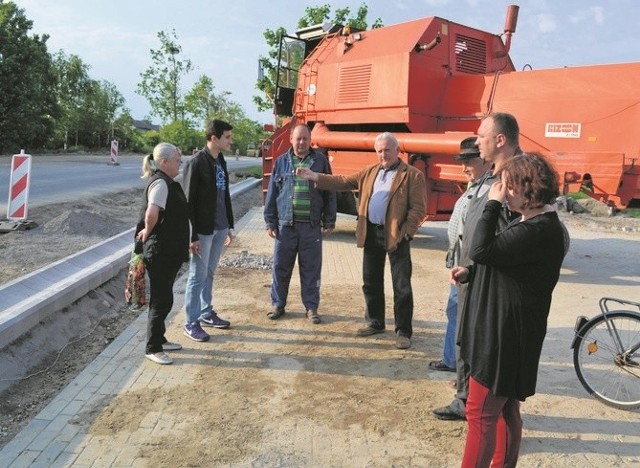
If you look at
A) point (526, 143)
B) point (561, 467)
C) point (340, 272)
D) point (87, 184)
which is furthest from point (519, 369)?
point (87, 184)

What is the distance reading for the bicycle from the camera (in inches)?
156

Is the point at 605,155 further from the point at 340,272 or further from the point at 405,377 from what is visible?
the point at 405,377

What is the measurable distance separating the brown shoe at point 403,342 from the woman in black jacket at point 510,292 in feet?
7.05

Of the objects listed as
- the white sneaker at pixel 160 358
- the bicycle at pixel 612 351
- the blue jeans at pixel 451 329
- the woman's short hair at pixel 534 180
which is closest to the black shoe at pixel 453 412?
the blue jeans at pixel 451 329

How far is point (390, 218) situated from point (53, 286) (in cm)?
327

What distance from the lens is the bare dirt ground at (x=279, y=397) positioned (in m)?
3.18

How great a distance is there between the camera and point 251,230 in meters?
11.1

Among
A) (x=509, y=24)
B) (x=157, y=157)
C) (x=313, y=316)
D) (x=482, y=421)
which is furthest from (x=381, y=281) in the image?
(x=509, y=24)

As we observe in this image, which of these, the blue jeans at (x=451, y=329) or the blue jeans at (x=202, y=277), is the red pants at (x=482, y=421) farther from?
the blue jeans at (x=202, y=277)

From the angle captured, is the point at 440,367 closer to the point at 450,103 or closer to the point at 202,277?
the point at 202,277

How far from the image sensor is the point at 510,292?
2.48 m

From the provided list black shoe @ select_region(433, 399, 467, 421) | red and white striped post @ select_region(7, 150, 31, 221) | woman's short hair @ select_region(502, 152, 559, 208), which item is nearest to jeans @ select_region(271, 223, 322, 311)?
black shoe @ select_region(433, 399, 467, 421)

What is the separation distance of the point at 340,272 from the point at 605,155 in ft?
12.6

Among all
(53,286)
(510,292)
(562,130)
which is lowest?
(53,286)
